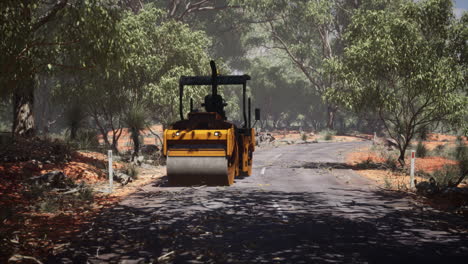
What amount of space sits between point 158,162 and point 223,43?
46.3 metres

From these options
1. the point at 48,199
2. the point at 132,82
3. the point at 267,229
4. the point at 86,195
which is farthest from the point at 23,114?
the point at 267,229

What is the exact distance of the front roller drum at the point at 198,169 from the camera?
41.0 ft

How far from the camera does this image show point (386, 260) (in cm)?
623

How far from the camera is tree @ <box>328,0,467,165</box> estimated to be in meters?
17.2

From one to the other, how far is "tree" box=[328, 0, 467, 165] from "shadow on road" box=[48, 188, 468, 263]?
8887mm

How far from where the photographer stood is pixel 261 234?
7.66 m

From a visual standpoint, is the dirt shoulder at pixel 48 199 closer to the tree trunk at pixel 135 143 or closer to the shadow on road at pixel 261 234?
the shadow on road at pixel 261 234

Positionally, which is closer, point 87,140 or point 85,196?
point 85,196

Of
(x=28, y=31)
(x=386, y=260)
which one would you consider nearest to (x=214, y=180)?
(x=28, y=31)

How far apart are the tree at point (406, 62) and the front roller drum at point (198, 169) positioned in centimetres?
894

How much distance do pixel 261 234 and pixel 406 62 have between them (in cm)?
1265

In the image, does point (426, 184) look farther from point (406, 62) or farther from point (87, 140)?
point (87, 140)

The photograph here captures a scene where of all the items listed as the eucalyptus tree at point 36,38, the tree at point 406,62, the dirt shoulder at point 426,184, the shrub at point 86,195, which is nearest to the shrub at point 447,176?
the dirt shoulder at point 426,184

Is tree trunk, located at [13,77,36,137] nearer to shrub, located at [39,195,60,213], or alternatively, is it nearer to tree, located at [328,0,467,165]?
shrub, located at [39,195,60,213]
